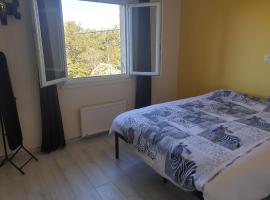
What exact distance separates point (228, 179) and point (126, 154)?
1620 millimetres

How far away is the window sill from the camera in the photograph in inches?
119

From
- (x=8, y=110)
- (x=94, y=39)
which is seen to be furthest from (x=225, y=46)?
(x=8, y=110)

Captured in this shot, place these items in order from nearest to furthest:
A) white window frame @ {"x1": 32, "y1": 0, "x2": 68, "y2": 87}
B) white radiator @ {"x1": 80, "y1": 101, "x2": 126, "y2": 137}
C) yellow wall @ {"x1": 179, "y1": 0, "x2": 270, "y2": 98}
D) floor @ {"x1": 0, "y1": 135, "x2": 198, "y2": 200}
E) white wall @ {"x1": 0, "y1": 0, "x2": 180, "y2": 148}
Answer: floor @ {"x1": 0, "y1": 135, "x2": 198, "y2": 200} < white window frame @ {"x1": 32, "y1": 0, "x2": 68, "y2": 87} < white wall @ {"x1": 0, "y1": 0, "x2": 180, "y2": 148} < yellow wall @ {"x1": 179, "y1": 0, "x2": 270, "y2": 98} < white radiator @ {"x1": 80, "y1": 101, "x2": 126, "y2": 137}

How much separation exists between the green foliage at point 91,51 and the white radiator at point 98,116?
1.68ft

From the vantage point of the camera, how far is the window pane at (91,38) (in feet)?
9.78

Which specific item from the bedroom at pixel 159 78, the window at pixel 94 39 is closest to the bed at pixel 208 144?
the bedroom at pixel 159 78

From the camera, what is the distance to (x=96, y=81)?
322 cm

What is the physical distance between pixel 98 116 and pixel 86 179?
44.1 inches

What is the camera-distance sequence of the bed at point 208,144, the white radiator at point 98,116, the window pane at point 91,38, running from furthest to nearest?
the white radiator at point 98,116 < the window pane at point 91,38 < the bed at point 208,144

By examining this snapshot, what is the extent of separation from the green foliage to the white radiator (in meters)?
0.51

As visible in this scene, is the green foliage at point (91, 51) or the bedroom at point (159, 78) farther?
the green foliage at point (91, 51)

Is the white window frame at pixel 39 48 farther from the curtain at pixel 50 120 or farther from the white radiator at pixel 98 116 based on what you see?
the white radiator at pixel 98 116

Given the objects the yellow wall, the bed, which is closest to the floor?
the bed

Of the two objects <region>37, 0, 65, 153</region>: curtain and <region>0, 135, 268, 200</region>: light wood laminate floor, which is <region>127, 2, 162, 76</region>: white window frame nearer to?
<region>37, 0, 65, 153</region>: curtain
